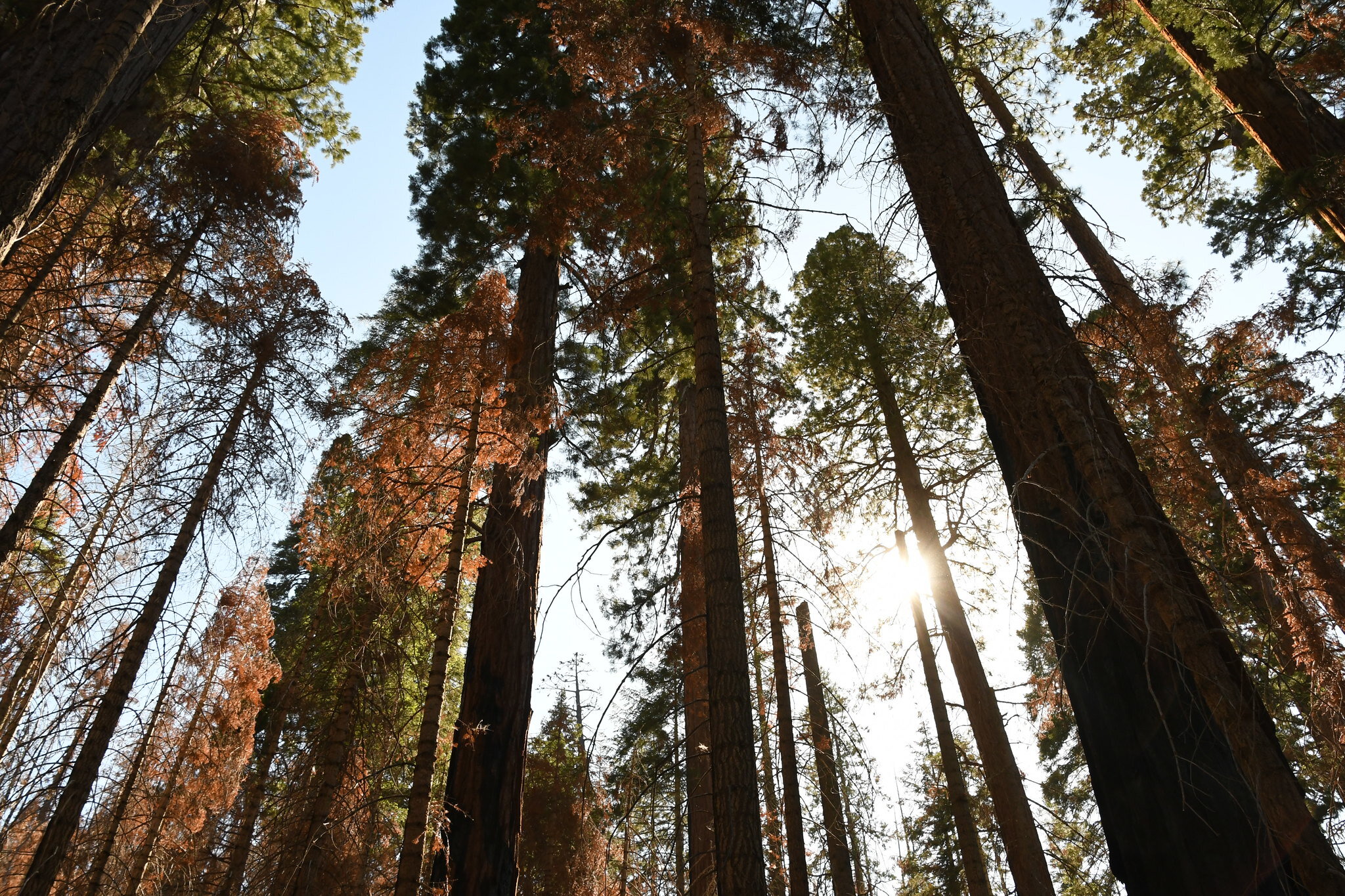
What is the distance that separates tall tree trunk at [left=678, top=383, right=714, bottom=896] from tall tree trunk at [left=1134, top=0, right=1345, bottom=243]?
21.3ft

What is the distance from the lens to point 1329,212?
7199 millimetres

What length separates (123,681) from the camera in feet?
20.6

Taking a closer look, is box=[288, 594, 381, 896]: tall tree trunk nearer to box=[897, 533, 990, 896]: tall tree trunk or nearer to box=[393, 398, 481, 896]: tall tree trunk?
box=[393, 398, 481, 896]: tall tree trunk

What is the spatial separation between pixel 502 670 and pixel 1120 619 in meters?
5.11

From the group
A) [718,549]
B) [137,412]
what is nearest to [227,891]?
[137,412]

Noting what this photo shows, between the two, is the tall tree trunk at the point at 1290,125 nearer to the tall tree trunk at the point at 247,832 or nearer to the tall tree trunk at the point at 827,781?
the tall tree trunk at the point at 827,781

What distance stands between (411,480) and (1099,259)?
34.7ft

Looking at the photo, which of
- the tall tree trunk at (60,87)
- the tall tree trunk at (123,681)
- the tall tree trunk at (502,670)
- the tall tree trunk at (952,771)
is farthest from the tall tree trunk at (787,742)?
the tall tree trunk at (60,87)

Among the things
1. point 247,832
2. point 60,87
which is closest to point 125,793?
point 247,832

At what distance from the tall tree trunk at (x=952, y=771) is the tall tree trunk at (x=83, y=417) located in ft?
30.3

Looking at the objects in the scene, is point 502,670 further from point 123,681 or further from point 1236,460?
point 1236,460

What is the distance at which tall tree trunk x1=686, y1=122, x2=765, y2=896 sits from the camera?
389cm

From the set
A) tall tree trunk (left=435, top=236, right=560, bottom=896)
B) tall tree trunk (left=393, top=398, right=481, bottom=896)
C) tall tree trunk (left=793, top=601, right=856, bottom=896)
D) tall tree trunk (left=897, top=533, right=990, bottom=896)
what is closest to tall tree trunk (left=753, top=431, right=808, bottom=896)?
tall tree trunk (left=793, top=601, right=856, bottom=896)

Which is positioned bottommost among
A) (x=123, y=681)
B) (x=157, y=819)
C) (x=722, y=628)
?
(x=157, y=819)
